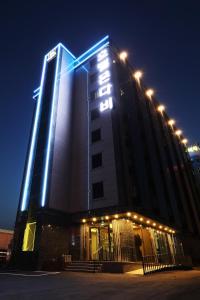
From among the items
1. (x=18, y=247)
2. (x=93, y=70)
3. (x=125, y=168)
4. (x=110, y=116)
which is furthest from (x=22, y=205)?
(x=93, y=70)

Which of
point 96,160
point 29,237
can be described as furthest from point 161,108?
point 29,237

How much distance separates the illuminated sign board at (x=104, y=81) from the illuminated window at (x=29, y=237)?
48.9ft

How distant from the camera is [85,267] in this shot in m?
17.3

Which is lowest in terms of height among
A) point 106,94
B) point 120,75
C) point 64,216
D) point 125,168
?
point 64,216

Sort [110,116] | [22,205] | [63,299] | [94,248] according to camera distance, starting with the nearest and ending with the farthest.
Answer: [63,299] < [94,248] < [22,205] < [110,116]

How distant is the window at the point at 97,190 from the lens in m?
21.3

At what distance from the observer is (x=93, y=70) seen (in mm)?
31359

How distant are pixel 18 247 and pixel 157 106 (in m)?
37.8

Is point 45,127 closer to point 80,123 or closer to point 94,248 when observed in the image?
point 80,123

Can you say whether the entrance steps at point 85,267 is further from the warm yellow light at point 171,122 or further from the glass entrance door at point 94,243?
the warm yellow light at point 171,122

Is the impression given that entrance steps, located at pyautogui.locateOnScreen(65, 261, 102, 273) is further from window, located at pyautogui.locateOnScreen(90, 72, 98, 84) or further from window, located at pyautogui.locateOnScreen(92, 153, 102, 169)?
window, located at pyautogui.locateOnScreen(90, 72, 98, 84)

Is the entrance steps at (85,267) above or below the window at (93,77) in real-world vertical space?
below

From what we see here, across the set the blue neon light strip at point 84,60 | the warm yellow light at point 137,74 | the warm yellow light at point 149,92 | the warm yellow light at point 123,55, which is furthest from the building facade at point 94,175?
the warm yellow light at point 149,92

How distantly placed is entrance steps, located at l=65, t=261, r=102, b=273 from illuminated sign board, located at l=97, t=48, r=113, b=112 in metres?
16.3
